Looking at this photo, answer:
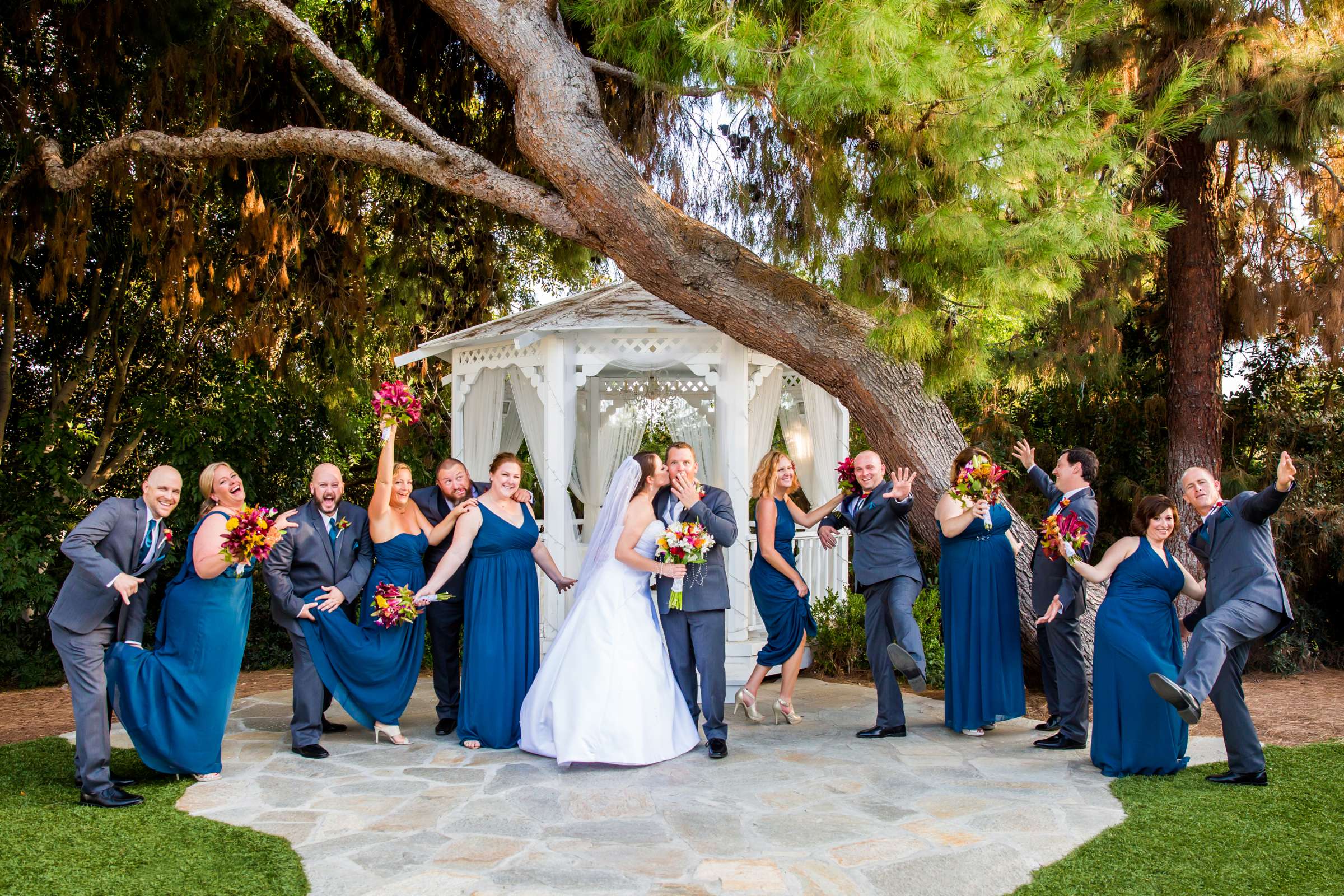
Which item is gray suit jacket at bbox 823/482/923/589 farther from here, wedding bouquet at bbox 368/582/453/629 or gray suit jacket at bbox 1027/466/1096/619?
wedding bouquet at bbox 368/582/453/629

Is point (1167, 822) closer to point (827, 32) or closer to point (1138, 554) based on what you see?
point (1138, 554)

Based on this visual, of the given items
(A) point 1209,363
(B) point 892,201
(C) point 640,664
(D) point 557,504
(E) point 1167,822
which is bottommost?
(E) point 1167,822

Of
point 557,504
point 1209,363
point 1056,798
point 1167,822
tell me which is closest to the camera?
point 1167,822

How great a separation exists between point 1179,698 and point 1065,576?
1465 mm

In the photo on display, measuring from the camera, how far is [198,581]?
5.43 meters

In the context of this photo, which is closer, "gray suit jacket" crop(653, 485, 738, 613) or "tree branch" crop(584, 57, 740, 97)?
"gray suit jacket" crop(653, 485, 738, 613)

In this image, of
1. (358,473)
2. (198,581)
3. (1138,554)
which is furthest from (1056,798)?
(358,473)

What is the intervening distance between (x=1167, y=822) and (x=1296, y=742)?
234 cm

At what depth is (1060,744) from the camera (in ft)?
20.1

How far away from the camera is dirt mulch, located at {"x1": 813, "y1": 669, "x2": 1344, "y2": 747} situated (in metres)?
6.61

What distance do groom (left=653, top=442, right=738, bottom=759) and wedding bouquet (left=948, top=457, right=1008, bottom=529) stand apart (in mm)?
1356

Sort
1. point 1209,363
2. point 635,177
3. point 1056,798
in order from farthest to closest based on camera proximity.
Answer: point 1209,363, point 635,177, point 1056,798

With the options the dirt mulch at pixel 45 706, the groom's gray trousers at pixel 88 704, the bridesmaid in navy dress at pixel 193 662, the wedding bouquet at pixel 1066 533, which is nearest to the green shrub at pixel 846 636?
the wedding bouquet at pixel 1066 533

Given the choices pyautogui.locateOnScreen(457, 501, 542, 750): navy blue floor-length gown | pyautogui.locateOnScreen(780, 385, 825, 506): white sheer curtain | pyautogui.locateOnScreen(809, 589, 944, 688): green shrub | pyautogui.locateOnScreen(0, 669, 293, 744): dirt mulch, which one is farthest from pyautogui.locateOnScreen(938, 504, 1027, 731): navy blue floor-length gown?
pyautogui.locateOnScreen(0, 669, 293, 744): dirt mulch
